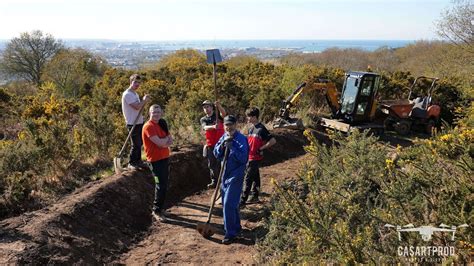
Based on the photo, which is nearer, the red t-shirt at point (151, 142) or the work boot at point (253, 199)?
the red t-shirt at point (151, 142)

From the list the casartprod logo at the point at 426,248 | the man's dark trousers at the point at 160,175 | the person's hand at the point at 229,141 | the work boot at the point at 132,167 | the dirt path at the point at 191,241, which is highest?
the person's hand at the point at 229,141

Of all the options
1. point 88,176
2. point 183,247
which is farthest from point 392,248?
point 88,176

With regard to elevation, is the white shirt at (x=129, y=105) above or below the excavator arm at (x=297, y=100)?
above

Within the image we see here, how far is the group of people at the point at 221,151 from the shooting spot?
5285mm

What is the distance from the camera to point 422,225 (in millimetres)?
3545

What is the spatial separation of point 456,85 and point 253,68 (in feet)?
32.0

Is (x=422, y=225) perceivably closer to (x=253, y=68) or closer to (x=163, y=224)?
(x=163, y=224)

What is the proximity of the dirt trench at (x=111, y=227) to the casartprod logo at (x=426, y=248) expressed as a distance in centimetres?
224

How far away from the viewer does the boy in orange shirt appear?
18.6 ft

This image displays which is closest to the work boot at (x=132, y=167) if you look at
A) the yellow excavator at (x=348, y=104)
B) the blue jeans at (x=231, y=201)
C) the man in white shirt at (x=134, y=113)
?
the man in white shirt at (x=134, y=113)

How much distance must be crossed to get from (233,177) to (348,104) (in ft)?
27.8

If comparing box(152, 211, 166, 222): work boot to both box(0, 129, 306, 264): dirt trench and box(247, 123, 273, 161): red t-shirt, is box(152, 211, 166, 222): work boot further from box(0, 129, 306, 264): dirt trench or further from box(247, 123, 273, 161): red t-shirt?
box(247, 123, 273, 161): red t-shirt

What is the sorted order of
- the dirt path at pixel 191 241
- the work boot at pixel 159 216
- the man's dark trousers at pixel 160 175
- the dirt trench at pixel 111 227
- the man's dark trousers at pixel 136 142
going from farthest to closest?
1. the man's dark trousers at pixel 136 142
2. the work boot at pixel 159 216
3. the man's dark trousers at pixel 160 175
4. the dirt path at pixel 191 241
5. the dirt trench at pixel 111 227

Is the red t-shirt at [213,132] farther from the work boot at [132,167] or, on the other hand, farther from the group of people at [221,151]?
the work boot at [132,167]
